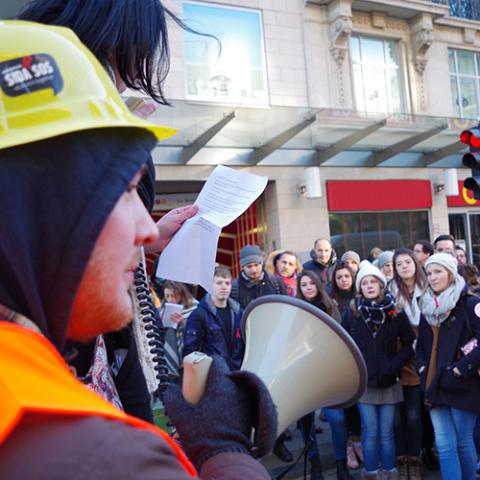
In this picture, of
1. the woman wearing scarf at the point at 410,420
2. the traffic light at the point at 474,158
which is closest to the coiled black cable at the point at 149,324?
the woman wearing scarf at the point at 410,420

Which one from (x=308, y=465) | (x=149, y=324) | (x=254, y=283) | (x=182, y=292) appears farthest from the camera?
(x=182, y=292)

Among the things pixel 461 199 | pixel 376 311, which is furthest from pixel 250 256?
pixel 461 199

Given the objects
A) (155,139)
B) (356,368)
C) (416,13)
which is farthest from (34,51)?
(416,13)

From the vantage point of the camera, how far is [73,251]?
2.34 ft

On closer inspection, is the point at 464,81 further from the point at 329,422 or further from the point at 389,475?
the point at 389,475

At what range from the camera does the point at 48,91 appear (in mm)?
753

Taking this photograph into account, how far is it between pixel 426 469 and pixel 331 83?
9.60 meters

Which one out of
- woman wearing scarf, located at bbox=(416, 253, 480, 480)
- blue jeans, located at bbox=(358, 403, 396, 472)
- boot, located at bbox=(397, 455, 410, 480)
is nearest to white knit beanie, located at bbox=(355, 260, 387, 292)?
woman wearing scarf, located at bbox=(416, 253, 480, 480)

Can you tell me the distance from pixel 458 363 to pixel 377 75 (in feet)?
36.1

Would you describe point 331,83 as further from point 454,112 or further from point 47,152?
point 47,152

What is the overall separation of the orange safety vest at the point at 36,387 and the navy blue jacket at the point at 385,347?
12.9ft

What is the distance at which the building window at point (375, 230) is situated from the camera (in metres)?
12.3

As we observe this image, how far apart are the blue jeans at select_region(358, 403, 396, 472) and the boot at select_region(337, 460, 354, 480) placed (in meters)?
0.21

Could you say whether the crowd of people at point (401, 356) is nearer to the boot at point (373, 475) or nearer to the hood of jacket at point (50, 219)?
the boot at point (373, 475)
